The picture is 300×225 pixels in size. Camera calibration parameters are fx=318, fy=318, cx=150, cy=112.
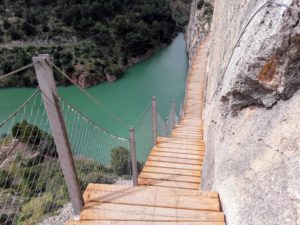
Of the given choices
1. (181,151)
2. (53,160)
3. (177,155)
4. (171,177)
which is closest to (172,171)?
(171,177)

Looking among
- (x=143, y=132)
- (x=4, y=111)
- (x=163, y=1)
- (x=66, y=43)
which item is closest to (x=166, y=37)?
(x=163, y=1)

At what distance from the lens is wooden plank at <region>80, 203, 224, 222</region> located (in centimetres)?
174

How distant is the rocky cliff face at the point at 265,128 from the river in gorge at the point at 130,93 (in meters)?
10.8

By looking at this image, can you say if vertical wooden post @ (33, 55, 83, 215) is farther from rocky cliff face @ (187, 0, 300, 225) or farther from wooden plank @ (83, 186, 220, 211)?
rocky cliff face @ (187, 0, 300, 225)

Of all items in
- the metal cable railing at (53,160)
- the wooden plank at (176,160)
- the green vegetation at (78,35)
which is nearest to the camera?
the metal cable railing at (53,160)

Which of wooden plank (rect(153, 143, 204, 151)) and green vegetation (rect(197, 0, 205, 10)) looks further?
green vegetation (rect(197, 0, 205, 10))

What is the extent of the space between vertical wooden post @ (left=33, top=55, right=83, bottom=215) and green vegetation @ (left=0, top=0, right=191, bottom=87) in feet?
62.4

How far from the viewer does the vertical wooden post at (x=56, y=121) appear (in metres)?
1.45

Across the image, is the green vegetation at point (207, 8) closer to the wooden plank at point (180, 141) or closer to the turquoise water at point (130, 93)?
the turquoise water at point (130, 93)

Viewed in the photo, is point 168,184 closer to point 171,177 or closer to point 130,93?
point 171,177

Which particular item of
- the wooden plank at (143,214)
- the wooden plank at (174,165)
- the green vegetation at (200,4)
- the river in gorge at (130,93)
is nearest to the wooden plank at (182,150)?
the wooden plank at (174,165)

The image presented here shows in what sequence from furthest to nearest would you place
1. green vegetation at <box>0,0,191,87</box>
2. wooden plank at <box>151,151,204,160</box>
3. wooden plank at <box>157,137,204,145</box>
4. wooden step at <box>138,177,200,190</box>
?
green vegetation at <box>0,0,191,87</box> < wooden plank at <box>157,137,204,145</box> < wooden plank at <box>151,151,204,160</box> < wooden step at <box>138,177,200,190</box>

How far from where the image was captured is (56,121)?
1.58 m

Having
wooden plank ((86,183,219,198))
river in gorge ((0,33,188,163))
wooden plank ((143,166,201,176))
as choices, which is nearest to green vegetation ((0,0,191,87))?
river in gorge ((0,33,188,163))
